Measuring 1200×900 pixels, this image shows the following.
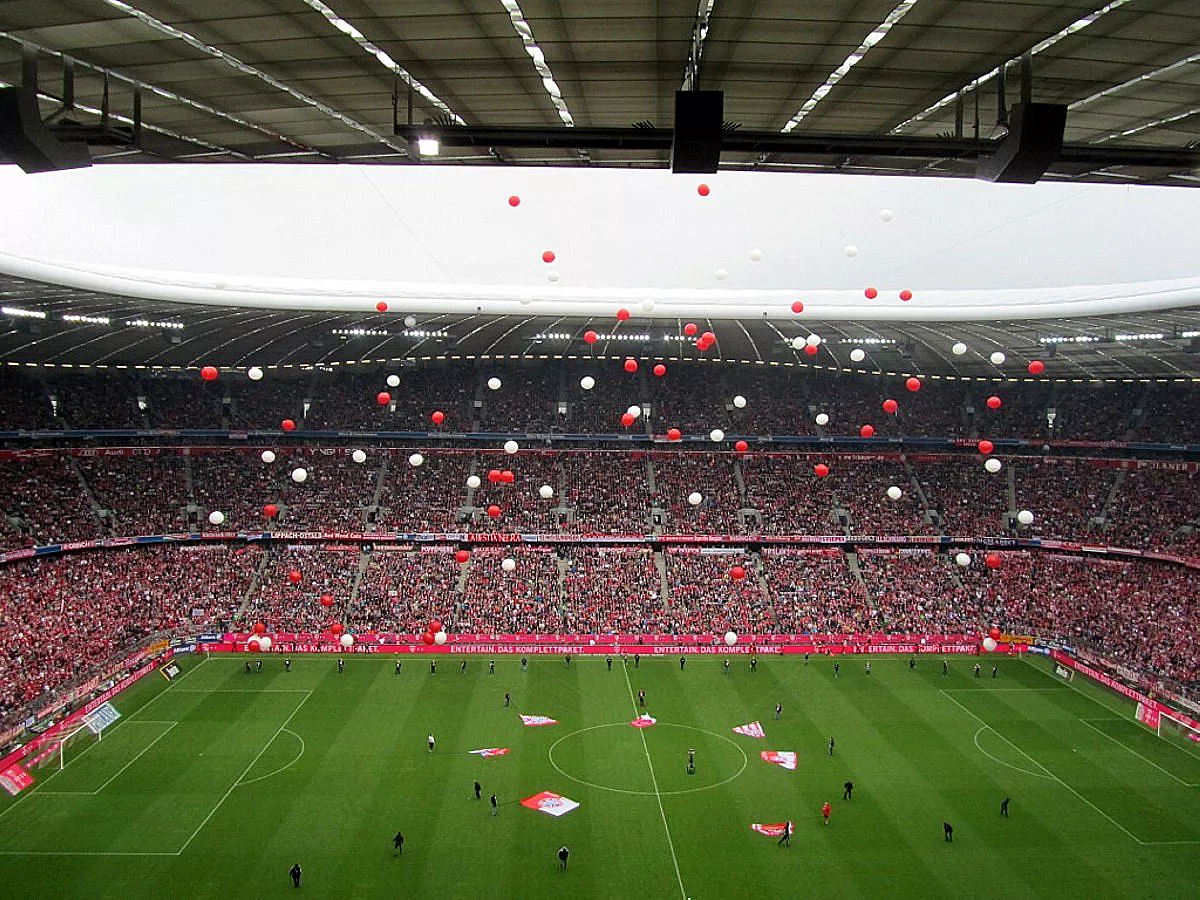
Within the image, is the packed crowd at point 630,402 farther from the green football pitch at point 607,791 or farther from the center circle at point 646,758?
the center circle at point 646,758

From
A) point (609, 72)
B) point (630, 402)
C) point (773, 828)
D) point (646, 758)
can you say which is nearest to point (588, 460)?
point (630, 402)

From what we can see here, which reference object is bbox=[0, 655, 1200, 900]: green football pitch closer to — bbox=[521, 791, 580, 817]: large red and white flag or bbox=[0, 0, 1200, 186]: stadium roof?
bbox=[521, 791, 580, 817]: large red and white flag

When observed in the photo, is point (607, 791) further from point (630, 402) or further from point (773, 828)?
point (630, 402)

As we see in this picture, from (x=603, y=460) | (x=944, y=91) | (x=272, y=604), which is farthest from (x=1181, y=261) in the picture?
(x=272, y=604)

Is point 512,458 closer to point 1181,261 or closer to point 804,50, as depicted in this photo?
point 1181,261

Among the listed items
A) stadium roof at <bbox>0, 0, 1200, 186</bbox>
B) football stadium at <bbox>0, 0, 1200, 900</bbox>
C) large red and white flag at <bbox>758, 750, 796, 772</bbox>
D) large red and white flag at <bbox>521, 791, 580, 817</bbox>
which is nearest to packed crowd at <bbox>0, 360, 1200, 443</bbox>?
football stadium at <bbox>0, 0, 1200, 900</bbox>
